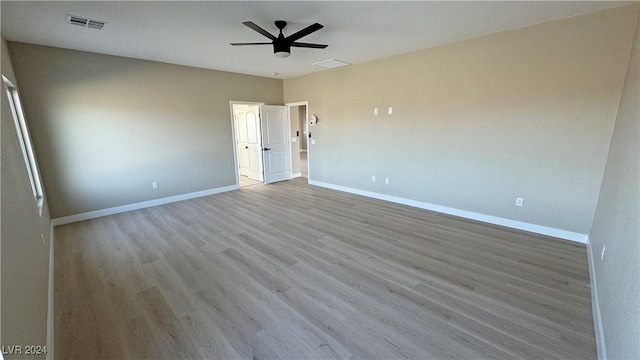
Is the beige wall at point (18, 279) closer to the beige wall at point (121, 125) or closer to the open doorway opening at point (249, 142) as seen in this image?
the beige wall at point (121, 125)

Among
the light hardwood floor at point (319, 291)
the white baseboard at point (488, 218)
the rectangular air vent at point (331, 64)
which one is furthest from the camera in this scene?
the rectangular air vent at point (331, 64)

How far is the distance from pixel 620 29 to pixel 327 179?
5039 millimetres

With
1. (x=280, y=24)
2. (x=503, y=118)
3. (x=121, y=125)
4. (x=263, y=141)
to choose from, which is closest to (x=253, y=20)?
(x=280, y=24)

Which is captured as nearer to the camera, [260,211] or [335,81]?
[260,211]

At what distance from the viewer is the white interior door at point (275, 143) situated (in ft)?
22.1

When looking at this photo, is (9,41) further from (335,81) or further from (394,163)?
(394,163)

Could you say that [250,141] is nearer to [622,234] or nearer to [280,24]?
[280,24]

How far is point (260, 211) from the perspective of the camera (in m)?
4.69

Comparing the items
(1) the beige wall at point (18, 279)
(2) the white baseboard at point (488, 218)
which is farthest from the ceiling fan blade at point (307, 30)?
(2) the white baseboard at point (488, 218)

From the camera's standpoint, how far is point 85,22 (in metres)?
3.02

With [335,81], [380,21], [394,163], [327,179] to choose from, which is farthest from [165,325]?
[335,81]

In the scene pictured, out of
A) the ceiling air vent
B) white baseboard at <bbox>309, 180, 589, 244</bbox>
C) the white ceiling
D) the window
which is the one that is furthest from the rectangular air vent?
the window

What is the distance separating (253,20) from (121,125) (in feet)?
10.6

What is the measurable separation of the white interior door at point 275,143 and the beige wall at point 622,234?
19.9 feet
